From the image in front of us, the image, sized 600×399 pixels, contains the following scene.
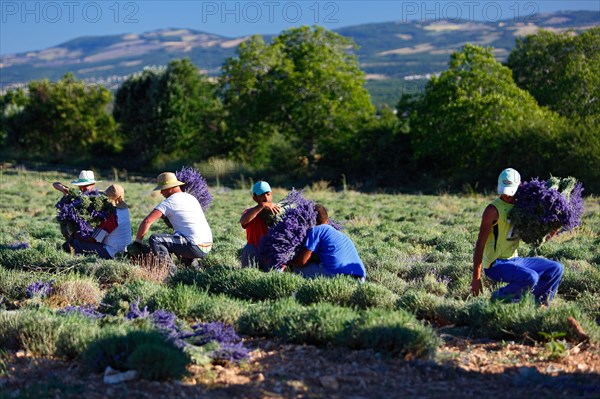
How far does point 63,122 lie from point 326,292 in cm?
4614

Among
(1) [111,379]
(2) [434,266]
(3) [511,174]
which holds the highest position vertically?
(3) [511,174]

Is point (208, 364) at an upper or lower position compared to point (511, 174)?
lower

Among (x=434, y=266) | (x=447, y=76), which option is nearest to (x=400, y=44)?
(x=447, y=76)

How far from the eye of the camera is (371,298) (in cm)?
692

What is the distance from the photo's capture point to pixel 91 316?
6.37 m

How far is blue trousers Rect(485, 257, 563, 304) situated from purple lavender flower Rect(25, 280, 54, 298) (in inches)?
174

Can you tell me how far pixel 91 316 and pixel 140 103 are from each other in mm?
42599

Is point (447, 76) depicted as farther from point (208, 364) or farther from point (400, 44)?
point (400, 44)

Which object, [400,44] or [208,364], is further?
[400,44]

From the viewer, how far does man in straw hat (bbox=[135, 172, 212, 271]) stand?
29.7 ft

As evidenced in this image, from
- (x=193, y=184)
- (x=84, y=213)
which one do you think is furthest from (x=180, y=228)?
(x=84, y=213)

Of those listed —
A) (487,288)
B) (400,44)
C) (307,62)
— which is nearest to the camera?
(487,288)

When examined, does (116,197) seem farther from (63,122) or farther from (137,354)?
(63,122)

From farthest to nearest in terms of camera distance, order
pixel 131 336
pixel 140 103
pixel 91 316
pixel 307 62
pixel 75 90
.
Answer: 1. pixel 75 90
2. pixel 140 103
3. pixel 307 62
4. pixel 91 316
5. pixel 131 336
